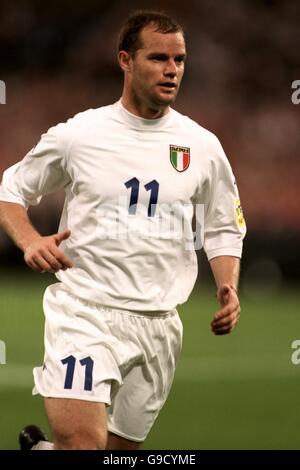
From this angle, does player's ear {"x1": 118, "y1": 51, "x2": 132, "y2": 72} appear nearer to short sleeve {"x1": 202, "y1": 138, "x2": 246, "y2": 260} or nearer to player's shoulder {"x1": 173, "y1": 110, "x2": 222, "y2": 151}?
player's shoulder {"x1": 173, "y1": 110, "x2": 222, "y2": 151}

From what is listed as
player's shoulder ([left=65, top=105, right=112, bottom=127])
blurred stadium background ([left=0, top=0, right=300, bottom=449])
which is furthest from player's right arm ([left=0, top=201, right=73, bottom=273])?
blurred stadium background ([left=0, top=0, right=300, bottom=449])

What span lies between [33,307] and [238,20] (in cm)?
404

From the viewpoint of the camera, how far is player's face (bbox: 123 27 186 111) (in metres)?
4.25

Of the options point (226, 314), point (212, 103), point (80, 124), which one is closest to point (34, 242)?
point (80, 124)

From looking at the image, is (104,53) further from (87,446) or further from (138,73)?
(87,446)

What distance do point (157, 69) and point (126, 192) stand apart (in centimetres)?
51

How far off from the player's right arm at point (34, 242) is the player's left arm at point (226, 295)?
2.03 feet

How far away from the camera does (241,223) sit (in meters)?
4.55

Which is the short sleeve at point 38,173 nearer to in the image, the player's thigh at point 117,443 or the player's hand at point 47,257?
the player's hand at point 47,257

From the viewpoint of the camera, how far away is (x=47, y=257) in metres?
3.80

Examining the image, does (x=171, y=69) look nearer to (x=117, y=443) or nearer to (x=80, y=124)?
(x=80, y=124)

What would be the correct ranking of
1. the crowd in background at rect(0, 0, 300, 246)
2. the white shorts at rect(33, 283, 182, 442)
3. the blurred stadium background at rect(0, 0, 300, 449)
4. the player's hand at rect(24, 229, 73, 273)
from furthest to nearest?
the crowd in background at rect(0, 0, 300, 246)
the blurred stadium background at rect(0, 0, 300, 449)
the white shorts at rect(33, 283, 182, 442)
the player's hand at rect(24, 229, 73, 273)

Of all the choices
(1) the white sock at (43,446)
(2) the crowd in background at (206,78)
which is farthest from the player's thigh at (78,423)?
(2) the crowd in background at (206,78)

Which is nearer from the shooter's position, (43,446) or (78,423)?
(78,423)
